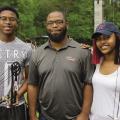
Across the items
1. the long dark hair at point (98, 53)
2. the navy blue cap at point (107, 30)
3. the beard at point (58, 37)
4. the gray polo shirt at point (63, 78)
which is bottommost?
the gray polo shirt at point (63, 78)

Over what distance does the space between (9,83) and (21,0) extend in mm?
40177

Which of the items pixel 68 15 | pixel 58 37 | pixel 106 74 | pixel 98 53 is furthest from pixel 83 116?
pixel 68 15

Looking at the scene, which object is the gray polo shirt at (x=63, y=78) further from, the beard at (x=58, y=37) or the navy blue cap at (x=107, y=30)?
the navy blue cap at (x=107, y=30)

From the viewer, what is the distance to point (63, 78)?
226 inches

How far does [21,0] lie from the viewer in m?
45.6

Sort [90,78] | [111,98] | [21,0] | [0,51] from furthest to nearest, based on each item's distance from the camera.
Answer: [21,0] → [0,51] → [90,78] → [111,98]

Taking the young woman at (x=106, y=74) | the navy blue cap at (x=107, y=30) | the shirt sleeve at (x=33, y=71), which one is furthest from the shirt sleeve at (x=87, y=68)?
the shirt sleeve at (x=33, y=71)

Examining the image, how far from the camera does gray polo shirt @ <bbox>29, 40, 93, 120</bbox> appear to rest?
5.75m

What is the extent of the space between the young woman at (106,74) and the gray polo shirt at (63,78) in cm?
19

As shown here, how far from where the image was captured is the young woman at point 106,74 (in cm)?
535

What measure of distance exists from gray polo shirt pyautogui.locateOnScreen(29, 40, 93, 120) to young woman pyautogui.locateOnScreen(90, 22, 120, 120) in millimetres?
193

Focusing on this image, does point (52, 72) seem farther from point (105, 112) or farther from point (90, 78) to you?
point (105, 112)

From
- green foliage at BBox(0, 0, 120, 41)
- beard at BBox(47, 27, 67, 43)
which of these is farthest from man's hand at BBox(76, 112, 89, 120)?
green foliage at BBox(0, 0, 120, 41)

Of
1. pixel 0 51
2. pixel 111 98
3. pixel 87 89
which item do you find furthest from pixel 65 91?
pixel 0 51
